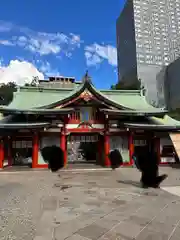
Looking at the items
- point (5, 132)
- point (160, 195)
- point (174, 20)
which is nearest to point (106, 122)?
point (5, 132)

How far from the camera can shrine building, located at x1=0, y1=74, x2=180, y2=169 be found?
67.9 ft

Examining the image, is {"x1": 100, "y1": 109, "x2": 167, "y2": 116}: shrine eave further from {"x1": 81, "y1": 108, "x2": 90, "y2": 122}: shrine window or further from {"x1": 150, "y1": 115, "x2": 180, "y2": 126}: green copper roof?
{"x1": 150, "y1": 115, "x2": 180, "y2": 126}: green copper roof

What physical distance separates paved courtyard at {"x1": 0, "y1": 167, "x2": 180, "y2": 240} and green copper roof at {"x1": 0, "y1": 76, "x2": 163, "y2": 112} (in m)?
12.3

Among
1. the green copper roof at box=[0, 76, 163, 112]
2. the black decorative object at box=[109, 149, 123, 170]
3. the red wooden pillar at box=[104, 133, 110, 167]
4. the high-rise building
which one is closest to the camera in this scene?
the red wooden pillar at box=[104, 133, 110, 167]

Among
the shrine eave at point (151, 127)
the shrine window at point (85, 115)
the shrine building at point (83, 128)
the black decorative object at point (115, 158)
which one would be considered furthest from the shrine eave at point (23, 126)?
the shrine eave at point (151, 127)

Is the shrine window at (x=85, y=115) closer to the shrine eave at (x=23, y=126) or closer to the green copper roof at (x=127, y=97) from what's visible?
the shrine eave at (x=23, y=126)

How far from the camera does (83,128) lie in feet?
72.3

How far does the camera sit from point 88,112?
2272 cm

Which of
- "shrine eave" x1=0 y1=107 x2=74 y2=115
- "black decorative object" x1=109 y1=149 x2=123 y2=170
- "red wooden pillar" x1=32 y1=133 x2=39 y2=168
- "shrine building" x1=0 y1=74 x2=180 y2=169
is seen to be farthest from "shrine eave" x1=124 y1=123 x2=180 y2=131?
"red wooden pillar" x1=32 y1=133 x2=39 y2=168

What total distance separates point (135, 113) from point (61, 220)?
16372mm

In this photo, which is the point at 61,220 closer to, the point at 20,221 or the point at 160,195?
the point at 20,221

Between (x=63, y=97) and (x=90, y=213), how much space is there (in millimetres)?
19774

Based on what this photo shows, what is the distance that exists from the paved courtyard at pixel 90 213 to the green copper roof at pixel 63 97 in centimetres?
1226

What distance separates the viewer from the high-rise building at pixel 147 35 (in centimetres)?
10225
